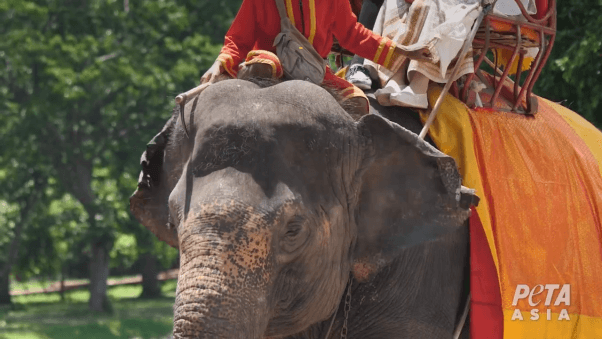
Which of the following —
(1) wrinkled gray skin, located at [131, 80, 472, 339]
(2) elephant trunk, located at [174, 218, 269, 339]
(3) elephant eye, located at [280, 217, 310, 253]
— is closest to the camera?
(2) elephant trunk, located at [174, 218, 269, 339]

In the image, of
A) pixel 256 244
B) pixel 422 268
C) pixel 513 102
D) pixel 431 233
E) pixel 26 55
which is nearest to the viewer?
pixel 256 244

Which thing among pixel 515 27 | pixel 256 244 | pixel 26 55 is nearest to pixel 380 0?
pixel 515 27

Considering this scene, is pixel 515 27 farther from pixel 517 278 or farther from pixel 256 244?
pixel 256 244

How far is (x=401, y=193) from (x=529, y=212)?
0.84 meters

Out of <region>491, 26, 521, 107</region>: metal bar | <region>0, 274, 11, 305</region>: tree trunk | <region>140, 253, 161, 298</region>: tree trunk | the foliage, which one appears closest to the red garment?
<region>491, 26, 521, 107</region>: metal bar

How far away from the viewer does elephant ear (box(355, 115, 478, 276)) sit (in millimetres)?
3164

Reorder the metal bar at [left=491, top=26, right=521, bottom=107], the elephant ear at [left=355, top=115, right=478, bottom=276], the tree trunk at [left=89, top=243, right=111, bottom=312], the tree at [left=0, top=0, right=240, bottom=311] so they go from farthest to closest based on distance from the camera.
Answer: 1. the tree trunk at [left=89, top=243, right=111, bottom=312]
2. the tree at [left=0, top=0, right=240, bottom=311]
3. the metal bar at [left=491, top=26, right=521, bottom=107]
4. the elephant ear at [left=355, top=115, right=478, bottom=276]

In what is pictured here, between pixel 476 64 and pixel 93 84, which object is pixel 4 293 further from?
pixel 476 64

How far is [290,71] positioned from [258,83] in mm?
199

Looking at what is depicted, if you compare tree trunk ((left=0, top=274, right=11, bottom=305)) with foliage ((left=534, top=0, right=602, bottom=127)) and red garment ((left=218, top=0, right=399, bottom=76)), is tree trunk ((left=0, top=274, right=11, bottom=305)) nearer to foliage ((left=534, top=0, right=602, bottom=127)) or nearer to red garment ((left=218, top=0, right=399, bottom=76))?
foliage ((left=534, top=0, right=602, bottom=127))

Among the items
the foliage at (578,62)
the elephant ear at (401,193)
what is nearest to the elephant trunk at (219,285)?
the elephant ear at (401,193)

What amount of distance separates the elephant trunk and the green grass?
1338cm

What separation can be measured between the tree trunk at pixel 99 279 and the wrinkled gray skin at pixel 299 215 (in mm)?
15776

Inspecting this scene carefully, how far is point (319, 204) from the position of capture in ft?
9.87
